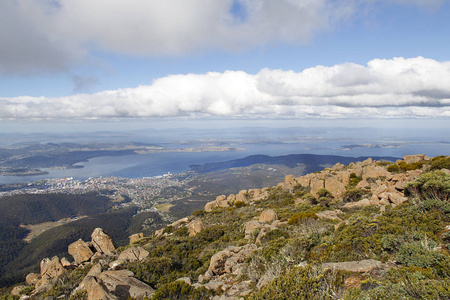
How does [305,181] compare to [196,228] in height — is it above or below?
above

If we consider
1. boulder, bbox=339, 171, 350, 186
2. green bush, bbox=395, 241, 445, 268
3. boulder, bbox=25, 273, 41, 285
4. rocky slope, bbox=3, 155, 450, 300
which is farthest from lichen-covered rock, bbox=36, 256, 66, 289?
boulder, bbox=339, 171, 350, 186

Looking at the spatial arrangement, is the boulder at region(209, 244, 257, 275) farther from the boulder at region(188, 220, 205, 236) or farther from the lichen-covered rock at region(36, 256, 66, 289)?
the lichen-covered rock at region(36, 256, 66, 289)

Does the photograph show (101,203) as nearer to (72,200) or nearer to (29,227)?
(72,200)

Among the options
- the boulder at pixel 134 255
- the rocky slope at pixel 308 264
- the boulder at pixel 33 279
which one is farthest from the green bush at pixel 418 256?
the boulder at pixel 33 279

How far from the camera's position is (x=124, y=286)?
874 centimetres

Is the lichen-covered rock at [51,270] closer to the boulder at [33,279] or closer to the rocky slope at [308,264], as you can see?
the rocky slope at [308,264]

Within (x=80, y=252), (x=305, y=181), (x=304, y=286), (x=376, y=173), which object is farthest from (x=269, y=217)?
(x=305, y=181)

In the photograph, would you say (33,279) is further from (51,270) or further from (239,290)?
(239,290)

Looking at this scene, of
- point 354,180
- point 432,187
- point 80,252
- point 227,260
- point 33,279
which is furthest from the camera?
point 354,180

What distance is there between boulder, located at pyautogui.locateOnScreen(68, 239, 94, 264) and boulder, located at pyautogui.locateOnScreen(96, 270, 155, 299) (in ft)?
36.3

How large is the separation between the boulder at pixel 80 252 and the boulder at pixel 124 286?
11.1 m

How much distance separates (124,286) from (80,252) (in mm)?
12447

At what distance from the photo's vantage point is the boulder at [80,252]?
17969 mm

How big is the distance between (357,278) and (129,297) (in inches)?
297
